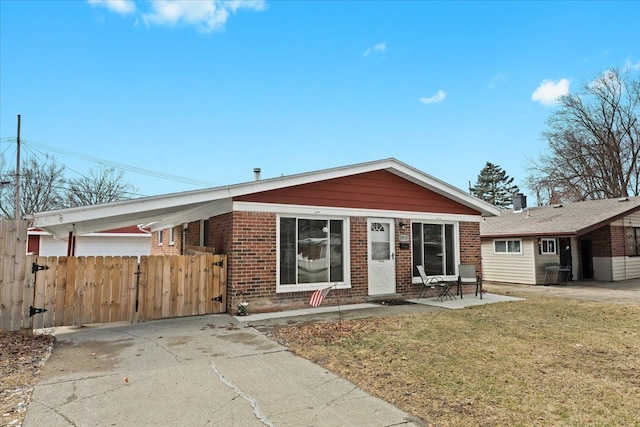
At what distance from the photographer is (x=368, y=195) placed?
417 inches

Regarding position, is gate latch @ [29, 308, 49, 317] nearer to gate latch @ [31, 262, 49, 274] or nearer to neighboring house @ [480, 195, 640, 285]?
gate latch @ [31, 262, 49, 274]

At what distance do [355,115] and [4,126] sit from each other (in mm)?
24920

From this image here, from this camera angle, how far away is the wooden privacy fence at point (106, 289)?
6605 millimetres

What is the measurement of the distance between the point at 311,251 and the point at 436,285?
3831 mm

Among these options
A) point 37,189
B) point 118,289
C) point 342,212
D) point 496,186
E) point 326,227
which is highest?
point 496,186

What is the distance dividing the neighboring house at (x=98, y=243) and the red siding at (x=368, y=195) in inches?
648

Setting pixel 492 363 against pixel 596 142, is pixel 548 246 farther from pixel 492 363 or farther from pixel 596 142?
pixel 596 142

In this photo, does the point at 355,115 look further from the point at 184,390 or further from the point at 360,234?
the point at 184,390

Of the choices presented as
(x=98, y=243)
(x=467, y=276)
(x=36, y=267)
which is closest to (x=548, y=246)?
(x=467, y=276)

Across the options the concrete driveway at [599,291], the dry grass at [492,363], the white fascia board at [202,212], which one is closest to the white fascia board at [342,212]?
the white fascia board at [202,212]

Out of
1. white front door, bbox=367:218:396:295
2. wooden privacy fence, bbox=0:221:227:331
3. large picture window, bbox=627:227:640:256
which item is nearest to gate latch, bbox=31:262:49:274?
wooden privacy fence, bbox=0:221:227:331

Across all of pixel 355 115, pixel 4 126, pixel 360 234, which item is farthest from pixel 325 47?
pixel 4 126

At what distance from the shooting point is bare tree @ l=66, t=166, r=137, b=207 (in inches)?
1359

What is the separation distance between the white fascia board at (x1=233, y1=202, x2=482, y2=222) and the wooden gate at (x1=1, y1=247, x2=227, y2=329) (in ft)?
4.31
